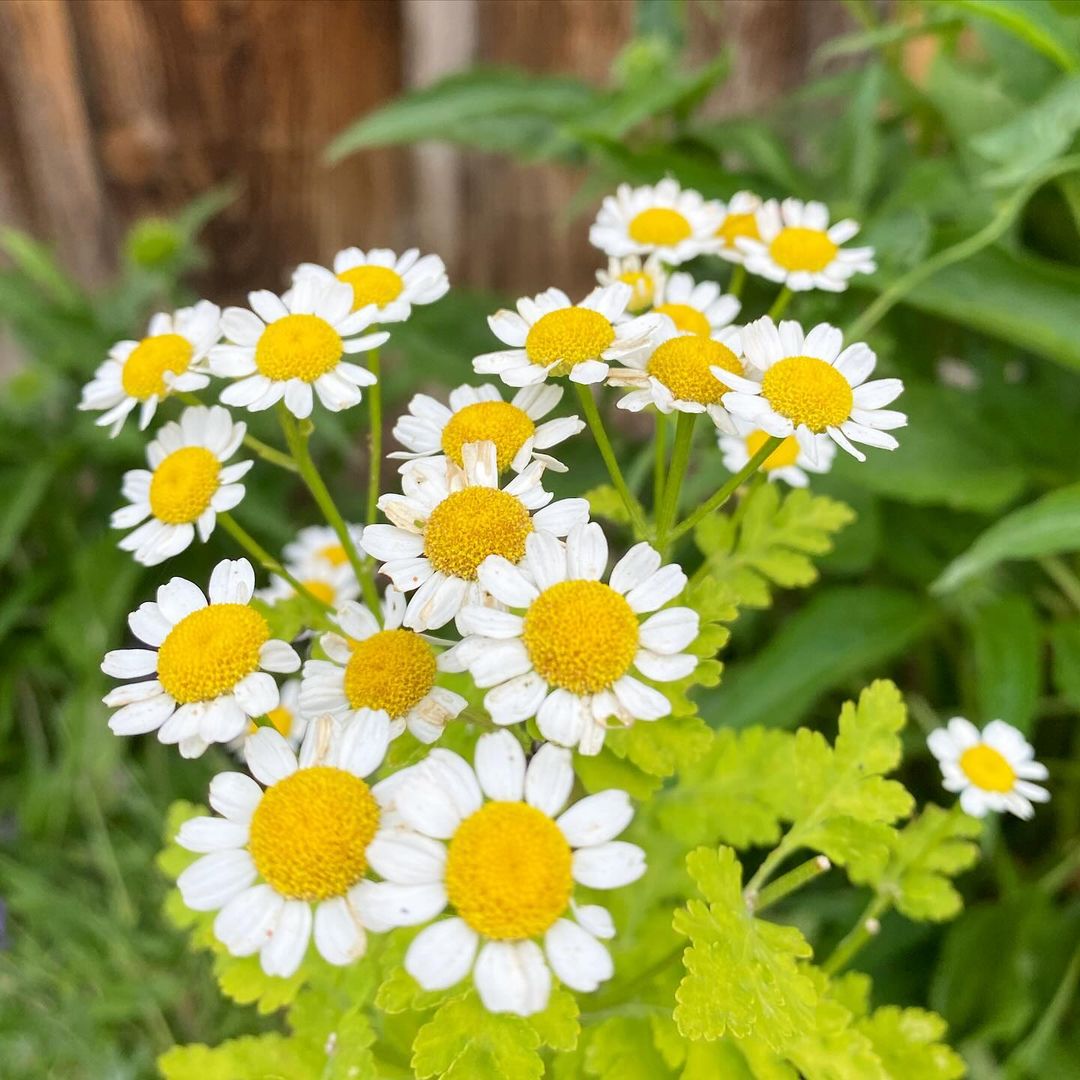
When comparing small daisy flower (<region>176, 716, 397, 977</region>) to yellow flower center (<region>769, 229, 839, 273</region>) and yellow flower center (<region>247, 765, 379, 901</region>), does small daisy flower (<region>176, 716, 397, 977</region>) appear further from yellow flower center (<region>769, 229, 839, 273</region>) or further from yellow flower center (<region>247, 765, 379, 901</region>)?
yellow flower center (<region>769, 229, 839, 273</region>)

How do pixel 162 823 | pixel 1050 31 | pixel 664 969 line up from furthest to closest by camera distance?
pixel 162 823
pixel 1050 31
pixel 664 969

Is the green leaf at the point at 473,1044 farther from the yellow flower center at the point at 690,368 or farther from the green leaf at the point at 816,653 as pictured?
the green leaf at the point at 816,653

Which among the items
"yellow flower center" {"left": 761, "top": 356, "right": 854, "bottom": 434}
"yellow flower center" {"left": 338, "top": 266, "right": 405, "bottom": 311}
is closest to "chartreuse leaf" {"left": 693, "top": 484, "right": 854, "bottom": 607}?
"yellow flower center" {"left": 761, "top": 356, "right": 854, "bottom": 434}

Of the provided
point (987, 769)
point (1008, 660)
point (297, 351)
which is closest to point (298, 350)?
point (297, 351)

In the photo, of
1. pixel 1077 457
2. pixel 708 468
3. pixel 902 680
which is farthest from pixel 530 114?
pixel 902 680

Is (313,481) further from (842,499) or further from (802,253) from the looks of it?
(842,499)

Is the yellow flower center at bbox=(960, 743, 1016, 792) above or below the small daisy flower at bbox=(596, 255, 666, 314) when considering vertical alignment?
below

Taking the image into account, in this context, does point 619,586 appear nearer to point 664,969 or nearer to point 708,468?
point 664,969
